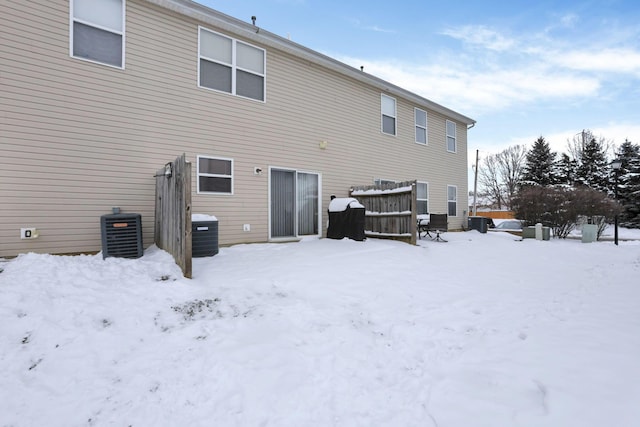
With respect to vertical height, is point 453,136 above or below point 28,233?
above

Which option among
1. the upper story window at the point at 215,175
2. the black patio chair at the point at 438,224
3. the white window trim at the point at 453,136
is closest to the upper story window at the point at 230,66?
the upper story window at the point at 215,175

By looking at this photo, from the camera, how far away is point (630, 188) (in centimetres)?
2091

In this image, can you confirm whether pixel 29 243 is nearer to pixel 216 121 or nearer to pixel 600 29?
pixel 216 121

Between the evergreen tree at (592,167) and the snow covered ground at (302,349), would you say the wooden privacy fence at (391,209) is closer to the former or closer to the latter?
the snow covered ground at (302,349)

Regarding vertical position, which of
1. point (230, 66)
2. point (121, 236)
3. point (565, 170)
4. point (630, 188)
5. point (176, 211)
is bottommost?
point (121, 236)

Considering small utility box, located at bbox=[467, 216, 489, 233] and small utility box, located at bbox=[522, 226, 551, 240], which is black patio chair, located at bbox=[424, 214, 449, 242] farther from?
small utility box, located at bbox=[467, 216, 489, 233]

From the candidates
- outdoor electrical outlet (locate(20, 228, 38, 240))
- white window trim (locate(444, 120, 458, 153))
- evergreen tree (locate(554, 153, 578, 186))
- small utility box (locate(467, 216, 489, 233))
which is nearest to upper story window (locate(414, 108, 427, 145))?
white window trim (locate(444, 120, 458, 153))

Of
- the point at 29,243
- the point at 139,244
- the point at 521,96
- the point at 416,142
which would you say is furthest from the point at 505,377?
the point at 521,96

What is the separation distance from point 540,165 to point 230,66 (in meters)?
27.4

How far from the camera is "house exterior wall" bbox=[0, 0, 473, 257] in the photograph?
497 centimetres

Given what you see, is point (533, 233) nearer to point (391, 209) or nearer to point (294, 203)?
point (391, 209)

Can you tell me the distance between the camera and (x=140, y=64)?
5957 mm

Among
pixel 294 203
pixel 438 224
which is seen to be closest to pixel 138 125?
pixel 294 203

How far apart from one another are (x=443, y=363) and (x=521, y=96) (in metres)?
19.2
